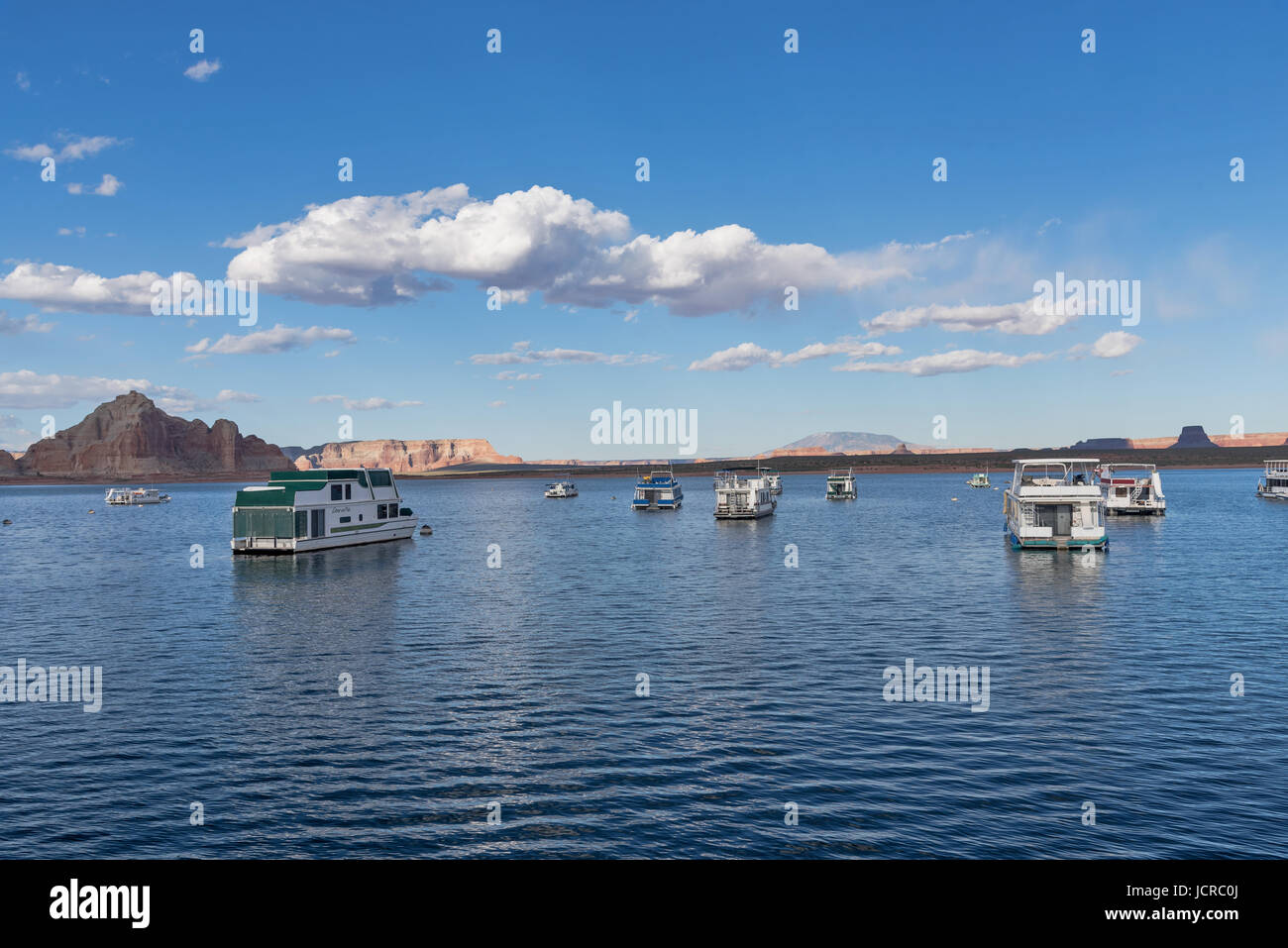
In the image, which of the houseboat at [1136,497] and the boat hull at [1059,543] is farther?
the houseboat at [1136,497]

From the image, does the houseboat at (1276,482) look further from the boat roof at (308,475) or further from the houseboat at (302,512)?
the boat roof at (308,475)

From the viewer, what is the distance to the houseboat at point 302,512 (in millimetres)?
79438

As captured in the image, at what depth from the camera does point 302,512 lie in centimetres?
8031

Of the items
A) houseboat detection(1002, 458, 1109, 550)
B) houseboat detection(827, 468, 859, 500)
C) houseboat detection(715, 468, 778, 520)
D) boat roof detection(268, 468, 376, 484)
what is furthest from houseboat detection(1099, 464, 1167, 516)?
boat roof detection(268, 468, 376, 484)

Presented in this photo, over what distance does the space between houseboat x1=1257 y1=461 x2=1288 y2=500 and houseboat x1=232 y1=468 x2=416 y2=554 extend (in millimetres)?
162599

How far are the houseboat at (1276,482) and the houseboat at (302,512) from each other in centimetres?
16260

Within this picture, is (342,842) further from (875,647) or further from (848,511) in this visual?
(848,511)

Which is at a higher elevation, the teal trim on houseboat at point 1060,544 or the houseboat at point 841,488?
the houseboat at point 841,488

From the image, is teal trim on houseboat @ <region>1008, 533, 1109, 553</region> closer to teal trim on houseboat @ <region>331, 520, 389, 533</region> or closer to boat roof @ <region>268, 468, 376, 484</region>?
boat roof @ <region>268, 468, 376, 484</region>

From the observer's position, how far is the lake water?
1977cm

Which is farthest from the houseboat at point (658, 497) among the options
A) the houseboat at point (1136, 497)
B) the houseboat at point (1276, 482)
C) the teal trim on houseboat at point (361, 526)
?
the houseboat at point (1276, 482)

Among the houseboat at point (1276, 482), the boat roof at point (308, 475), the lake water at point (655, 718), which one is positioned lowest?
the lake water at point (655, 718)
